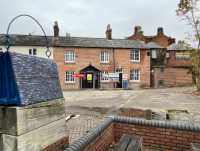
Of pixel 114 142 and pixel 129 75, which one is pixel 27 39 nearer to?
pixel 129 75

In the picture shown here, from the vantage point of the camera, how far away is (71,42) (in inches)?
874

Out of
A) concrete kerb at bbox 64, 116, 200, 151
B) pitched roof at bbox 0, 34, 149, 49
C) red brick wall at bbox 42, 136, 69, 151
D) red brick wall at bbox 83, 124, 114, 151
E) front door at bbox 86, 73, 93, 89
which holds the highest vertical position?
pitched roof at bbox 0, 34, 149, 49

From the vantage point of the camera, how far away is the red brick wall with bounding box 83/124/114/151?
311 centimetres

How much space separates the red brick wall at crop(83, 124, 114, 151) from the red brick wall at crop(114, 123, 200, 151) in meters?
0.40

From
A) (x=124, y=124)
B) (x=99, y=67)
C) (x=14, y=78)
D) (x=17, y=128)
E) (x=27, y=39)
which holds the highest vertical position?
(x=27, y=39)

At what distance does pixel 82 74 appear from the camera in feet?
68.1

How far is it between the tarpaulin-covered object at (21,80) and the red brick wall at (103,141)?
1410 mm

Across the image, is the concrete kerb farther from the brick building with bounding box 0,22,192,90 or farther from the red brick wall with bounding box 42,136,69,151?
the brick building with bounding box 0,22,192,90

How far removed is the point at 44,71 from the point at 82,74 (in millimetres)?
17997

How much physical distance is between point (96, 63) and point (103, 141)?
1866cm

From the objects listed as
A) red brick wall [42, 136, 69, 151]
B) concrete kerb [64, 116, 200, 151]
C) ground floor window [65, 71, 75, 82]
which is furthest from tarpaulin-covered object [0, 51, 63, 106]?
ground floor window [65, 71, 75, 82]

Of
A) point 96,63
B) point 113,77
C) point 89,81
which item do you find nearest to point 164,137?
point 113,77

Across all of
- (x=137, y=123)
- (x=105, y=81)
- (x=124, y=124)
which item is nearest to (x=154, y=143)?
(x=137, y=123)

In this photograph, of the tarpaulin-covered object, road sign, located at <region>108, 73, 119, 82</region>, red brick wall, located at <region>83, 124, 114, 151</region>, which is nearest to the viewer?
the tarpaulin-covered object
